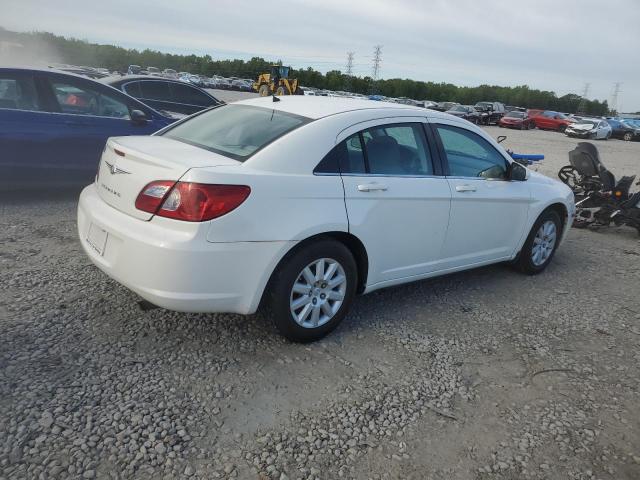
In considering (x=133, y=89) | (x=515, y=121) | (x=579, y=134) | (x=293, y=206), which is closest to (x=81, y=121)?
(x=133, y=89)

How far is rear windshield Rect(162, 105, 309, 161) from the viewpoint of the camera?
3.38 m

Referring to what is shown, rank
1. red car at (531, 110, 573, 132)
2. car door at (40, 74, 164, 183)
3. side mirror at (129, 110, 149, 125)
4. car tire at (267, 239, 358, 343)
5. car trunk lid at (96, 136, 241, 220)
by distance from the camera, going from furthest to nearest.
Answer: red car at (531, 110, 573, 132) < side mirror at (129, 110, 149, 125) < car door at (40, 74, 164, 183) < car tire at (267, 239, 358, 343) < car trunk lid at (96, 136, 241, 220)

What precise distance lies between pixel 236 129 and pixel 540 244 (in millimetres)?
3310

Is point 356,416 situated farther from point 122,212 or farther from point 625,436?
point 122,212

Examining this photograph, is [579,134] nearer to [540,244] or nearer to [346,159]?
[540,244]

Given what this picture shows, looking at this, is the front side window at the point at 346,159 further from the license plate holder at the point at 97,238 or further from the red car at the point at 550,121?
the red car at the point at 550,121

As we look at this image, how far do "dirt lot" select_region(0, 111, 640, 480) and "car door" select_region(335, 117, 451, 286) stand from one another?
49 cm

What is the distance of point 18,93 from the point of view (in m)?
6.02

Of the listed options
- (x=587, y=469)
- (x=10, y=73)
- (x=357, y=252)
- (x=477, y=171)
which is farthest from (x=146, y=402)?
(x=10, y=73)

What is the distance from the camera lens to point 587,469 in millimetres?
2592

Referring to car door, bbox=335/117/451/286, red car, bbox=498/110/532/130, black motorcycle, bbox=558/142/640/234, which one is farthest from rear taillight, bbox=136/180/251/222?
red car, bbox=498/110/532/130

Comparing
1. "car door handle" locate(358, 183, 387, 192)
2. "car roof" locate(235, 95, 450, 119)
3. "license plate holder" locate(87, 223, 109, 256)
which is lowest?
"license plate holder" locate(87, 223, 109, 256)

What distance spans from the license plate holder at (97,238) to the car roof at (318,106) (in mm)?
1485

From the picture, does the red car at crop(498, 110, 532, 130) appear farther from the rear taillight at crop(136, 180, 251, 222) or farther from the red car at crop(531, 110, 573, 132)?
the rear taillight at crop(136, 180, 251, 222)
